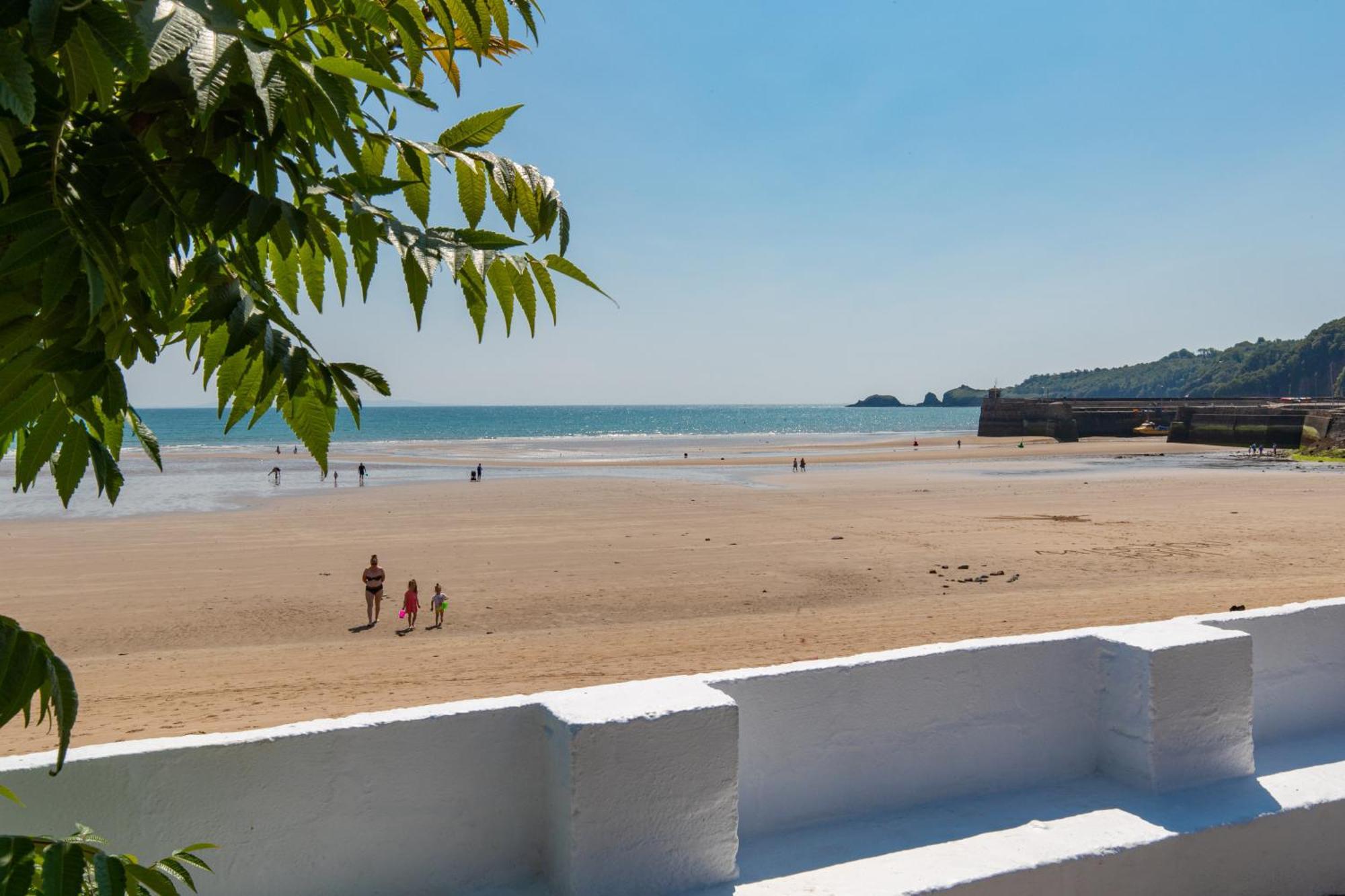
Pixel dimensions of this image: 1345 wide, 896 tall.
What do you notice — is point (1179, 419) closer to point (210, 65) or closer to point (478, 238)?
point (478, 238)

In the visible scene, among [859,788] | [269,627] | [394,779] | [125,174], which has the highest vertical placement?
[125,174]

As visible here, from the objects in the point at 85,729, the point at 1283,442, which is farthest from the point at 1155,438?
the point at 85,729

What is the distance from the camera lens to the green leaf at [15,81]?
46.9 inches

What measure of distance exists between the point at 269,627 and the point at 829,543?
545 inches

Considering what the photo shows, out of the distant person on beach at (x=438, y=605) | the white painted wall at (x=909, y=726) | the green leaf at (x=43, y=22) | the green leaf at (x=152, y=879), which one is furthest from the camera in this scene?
the distant person on beach at (x=438, y=605)

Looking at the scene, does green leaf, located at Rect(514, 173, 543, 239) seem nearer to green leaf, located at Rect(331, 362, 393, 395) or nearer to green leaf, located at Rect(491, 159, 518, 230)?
green leaf, located at Rect(491, 159, 518, 230)

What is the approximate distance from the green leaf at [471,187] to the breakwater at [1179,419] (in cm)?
6724

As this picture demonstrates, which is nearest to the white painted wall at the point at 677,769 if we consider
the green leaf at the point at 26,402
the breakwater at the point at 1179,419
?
the green leaf at the point at 26,402

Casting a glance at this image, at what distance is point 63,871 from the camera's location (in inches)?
60.1

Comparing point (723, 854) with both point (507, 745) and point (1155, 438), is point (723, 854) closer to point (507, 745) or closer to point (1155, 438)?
point (507, 745)

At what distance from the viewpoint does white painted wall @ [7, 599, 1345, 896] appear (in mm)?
2941

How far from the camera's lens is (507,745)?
3340 millimetres

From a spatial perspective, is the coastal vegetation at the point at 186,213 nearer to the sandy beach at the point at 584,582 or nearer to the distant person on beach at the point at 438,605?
the sandy beach at the point at 584,582

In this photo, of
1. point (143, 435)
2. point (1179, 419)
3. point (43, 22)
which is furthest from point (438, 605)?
point (1179, 419)
